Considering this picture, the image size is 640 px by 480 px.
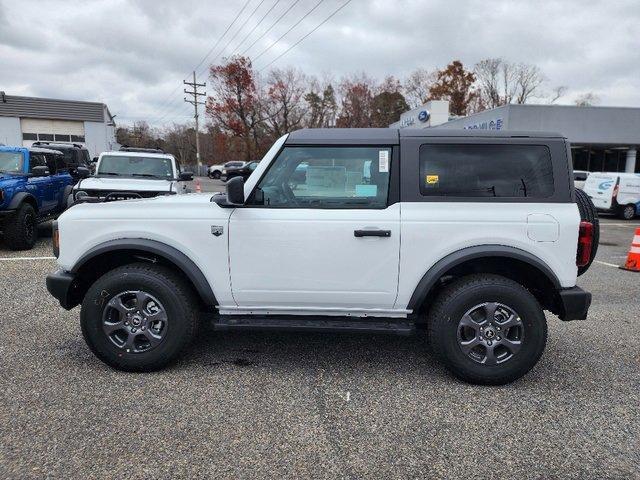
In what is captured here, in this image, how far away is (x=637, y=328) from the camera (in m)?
4.68

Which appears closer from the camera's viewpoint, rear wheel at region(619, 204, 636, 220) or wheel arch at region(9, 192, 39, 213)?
wheel arch at region(9, 192, 39, 213)

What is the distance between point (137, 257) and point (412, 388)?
231 cm

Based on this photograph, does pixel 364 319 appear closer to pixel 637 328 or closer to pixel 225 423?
pixel 225 423

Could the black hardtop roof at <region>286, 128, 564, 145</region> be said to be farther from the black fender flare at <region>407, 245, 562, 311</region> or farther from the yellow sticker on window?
the black fender flare at <region>407, 245, 562, 311</region>

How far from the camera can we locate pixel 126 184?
8359 mm

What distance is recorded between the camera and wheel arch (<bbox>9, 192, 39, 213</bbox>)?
301 inches

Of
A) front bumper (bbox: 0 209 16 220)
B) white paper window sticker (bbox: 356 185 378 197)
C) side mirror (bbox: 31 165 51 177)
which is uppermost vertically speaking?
side mirror (bbox: 31 165 51 177)

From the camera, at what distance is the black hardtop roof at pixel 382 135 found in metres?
3.31

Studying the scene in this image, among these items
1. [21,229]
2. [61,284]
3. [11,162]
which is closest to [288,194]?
[61,284]

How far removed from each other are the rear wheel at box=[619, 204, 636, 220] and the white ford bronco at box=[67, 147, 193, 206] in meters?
14.6

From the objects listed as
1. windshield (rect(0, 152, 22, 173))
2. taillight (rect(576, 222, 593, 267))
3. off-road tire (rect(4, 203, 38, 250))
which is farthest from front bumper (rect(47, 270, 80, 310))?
windshield (rect(0, 152, 22, 173))

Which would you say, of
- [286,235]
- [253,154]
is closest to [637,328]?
[286,235]

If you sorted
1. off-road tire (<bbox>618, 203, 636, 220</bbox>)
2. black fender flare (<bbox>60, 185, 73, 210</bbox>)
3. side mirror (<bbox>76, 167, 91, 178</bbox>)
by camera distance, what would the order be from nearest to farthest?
side mirror (<bbox>76, 167, 91, 178</bbox>), black fender flare (<bbox>60, 185, 73, 210</bbox>), off-road tire (<bbox>618, 203, 636, 220</bbox>)

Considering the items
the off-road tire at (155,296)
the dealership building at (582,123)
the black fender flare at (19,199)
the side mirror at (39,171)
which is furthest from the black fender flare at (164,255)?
the dealership building at (582,123)
